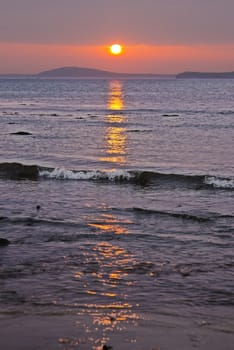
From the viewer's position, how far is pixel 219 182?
2361 cm

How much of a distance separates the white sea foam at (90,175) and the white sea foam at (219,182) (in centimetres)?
370

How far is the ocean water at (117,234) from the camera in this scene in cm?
1009

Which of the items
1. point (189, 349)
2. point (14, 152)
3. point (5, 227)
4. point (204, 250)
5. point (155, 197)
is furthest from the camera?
point (14, 152)

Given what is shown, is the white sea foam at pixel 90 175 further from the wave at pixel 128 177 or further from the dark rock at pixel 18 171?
the dark rock at pixel 18 171

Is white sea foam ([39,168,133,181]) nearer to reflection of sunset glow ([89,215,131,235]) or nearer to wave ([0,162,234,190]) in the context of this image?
wave ([0,162,234,190])

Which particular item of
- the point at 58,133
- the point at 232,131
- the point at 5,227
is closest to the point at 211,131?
the point at 232,131

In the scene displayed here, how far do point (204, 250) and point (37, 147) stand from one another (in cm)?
2450

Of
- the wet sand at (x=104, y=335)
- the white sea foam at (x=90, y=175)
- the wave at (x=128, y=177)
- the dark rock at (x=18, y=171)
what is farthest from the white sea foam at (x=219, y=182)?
the wet sand at (x=104, y=335)

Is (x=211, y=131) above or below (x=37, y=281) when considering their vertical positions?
above

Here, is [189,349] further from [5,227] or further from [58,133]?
[58,133]

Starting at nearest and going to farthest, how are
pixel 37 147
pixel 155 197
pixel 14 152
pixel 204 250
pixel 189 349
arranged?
pixel 189 349 → pixel 204 250 → pixel 155 197 → pixel 14 152 → pixel 37 147

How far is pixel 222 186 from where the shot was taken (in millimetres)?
23203

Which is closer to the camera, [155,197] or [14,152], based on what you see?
[155,197]

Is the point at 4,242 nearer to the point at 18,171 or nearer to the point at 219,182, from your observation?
the point at 219,182
